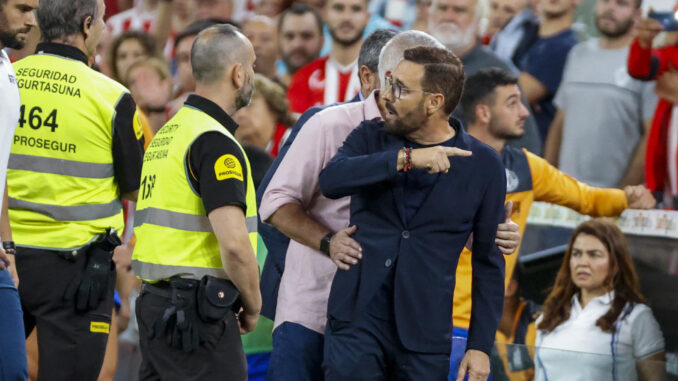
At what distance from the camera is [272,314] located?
4.32 meters

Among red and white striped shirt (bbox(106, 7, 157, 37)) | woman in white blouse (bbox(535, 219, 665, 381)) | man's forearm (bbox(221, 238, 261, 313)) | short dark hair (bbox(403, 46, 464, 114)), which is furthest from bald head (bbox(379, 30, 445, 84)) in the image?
red and white striped shirt (bbox(106, 7, 157, 37))

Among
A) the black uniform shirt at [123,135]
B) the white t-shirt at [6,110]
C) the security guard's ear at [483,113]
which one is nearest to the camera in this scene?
the white t-shirt at [6,110]

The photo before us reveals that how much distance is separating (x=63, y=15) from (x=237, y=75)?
859mm

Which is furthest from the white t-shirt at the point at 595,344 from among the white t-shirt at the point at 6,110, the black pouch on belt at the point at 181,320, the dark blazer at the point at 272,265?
the white t-shirt at the point at 6,110

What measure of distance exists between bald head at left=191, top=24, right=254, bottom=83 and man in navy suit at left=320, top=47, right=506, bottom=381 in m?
0.66

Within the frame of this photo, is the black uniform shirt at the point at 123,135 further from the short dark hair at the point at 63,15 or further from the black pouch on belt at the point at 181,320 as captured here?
the black pouch on belt at the point at 181,320

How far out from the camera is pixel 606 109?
6.70 meters

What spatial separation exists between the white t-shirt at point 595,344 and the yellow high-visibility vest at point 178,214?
185 centimetres

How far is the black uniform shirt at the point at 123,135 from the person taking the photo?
4.26m

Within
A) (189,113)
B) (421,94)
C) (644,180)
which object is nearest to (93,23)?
(189,113)

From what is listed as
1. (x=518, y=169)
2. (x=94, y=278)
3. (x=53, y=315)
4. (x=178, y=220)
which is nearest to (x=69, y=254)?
(x=94, y=278)

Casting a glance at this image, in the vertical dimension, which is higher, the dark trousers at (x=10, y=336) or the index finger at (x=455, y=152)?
the index finger at (x=455, y=152)

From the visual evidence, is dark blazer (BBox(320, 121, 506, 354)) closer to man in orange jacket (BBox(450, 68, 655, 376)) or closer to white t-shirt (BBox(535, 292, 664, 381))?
white t-shirt (BBox(535, 292, 664, 381))

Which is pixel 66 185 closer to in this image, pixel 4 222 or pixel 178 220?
pixel 4 222
